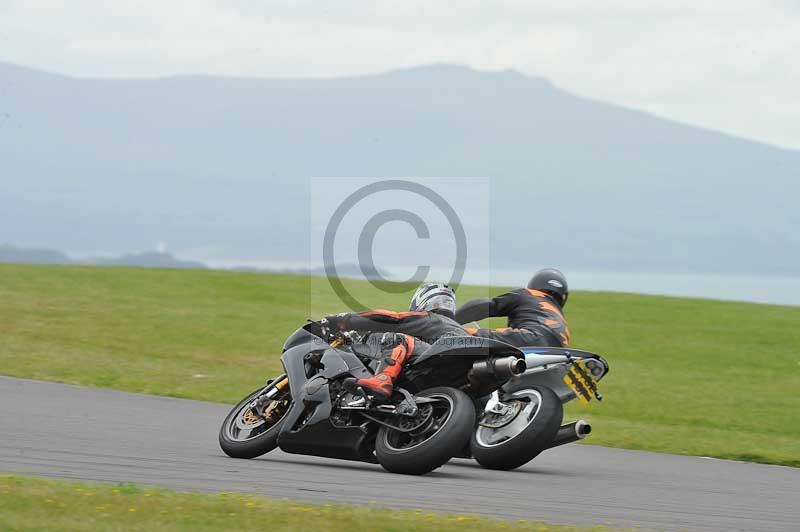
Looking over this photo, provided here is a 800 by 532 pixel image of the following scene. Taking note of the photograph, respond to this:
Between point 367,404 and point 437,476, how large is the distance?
721 millimetres

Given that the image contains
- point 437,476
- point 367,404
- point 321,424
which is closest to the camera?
point 437,476

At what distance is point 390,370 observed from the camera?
31.9 feet

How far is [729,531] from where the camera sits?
24.6 feet

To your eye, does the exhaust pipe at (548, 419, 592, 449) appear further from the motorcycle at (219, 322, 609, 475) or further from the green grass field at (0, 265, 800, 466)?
the green grass field at (0, 265, 800, 466)

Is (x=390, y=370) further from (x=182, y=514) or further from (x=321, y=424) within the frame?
(x=182, y=514)

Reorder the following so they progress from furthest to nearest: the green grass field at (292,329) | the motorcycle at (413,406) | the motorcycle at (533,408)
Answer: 1. the green grass field at (292,329)
2. the motorcycle at (533,408)
3. the motorcycle at (413,406)

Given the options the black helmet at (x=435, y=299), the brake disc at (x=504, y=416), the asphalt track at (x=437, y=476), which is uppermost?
the black helmet at (x=435, y=299)

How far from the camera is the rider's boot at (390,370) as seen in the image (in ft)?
31.4

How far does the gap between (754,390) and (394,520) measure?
13.5 metres

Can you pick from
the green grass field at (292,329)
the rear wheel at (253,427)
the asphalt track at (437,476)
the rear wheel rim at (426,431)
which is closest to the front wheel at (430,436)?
the rear wheel rim at (426,431)

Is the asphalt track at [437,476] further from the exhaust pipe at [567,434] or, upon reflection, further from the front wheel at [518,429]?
the exhaust pipe at [567,434]

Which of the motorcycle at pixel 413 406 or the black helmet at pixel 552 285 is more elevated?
the black helmet at pixel 552 285

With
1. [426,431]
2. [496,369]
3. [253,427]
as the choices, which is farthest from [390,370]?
[253,427]

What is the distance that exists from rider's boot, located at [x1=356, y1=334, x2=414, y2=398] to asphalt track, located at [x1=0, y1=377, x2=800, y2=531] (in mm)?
607
